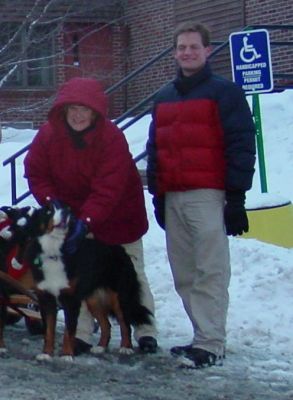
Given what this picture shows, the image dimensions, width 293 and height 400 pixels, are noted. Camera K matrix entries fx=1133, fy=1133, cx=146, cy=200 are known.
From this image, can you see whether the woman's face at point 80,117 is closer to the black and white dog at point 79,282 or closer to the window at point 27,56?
the black and white dog at point 79,282

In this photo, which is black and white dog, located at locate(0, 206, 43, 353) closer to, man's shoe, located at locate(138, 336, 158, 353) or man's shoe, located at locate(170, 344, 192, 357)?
man's shoe, located at locate(138, 336, 158, 353)

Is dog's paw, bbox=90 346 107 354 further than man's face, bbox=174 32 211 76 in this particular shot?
Yes

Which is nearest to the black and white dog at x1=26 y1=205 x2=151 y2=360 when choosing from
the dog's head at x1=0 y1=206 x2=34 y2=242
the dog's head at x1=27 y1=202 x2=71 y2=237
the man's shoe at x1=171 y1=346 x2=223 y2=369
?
the dog's head at x1=27 y1=202 x2=71 y2=237

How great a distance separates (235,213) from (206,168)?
0.34m

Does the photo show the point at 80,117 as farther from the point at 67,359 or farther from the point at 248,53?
the point at 248,53

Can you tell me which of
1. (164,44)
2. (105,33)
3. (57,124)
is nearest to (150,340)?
(57,124)

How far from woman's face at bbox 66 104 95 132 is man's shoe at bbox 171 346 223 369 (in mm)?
1604

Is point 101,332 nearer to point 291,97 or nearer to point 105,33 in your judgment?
point 291,97

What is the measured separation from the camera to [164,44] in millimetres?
21250

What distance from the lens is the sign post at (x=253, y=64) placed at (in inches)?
483

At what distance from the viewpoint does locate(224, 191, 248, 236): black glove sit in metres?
7.11

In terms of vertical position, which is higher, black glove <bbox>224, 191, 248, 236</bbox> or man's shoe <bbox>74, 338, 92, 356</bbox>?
black glove <bbox>224, 191, 248, 236</bbox>

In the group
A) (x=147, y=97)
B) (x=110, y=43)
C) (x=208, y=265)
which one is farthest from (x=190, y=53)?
(x=110, y=43)

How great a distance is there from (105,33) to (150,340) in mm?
15547
